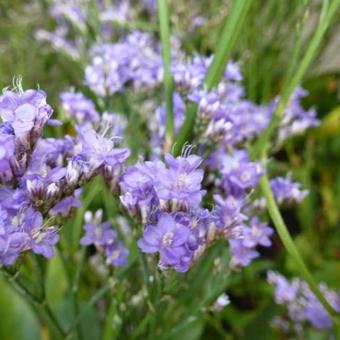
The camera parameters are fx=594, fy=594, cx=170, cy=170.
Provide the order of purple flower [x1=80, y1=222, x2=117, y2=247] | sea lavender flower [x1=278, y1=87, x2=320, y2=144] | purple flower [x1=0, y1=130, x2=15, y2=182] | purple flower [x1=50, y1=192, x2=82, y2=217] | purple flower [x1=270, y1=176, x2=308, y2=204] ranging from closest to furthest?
purple flower [x1=0, y1=130, x2=15, y2=182], purple flower [x1=50, y1=192, x2=82, y2=217], purple flower [x1=80, y1=222, x2=117, y2=247], purple flower [x1=270, y1=176, x2=308, y2=204], sea lavender flower [x1=278, y1=87, x2=320, y2=144]

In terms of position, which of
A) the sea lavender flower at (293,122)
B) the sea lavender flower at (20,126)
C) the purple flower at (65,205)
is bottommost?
the purple flower at (65,205)

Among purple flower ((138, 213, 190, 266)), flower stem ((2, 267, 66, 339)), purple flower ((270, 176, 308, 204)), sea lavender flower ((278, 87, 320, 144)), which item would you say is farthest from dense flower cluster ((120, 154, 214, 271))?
sea lavender flower ((278, 87, 320, 144))

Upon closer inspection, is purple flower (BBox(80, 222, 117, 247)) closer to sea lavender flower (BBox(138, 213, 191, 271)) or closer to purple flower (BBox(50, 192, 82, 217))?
purple flower (BBox(50, 192, 82, 217))

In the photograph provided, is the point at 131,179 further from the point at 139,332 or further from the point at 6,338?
the point at 6,338

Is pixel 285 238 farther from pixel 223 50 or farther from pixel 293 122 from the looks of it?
pixel 293 122

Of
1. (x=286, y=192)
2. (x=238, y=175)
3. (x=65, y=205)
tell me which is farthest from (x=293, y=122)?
(x=65, y=205)

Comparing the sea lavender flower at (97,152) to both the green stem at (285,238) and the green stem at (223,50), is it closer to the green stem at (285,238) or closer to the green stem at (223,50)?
the green stem at (223,50)

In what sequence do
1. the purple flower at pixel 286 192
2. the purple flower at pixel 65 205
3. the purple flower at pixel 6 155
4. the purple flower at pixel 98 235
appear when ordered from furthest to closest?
the purple flower at pixel 286 192, the purple flower at pixel 98 235, the purple flower at pixel 65 205, the purple flower at pixel 6 155

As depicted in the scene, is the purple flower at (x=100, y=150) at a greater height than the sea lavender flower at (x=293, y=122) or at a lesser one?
lesser

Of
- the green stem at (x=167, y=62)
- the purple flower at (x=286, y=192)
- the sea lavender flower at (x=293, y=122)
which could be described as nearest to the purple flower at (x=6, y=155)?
the green stem at (x=167, y=62)
